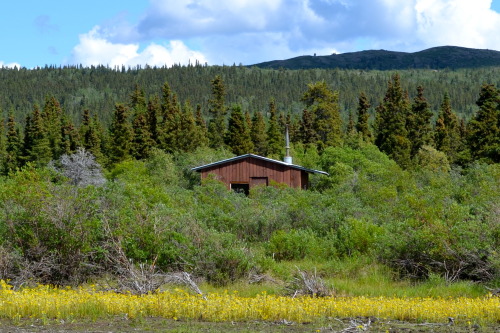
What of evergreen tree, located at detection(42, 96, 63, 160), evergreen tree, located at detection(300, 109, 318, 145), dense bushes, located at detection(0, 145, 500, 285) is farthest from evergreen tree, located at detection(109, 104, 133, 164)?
dense bushes, located at detection(0, 145, 500, 285)

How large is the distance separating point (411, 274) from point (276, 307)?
6.55m

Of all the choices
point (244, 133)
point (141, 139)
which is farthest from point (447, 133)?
point (141, 139)

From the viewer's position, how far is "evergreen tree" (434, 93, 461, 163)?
72.2 m

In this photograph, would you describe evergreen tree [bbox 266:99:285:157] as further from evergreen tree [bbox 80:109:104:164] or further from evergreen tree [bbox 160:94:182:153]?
evergreen tree [bbox 80:109:104:164]

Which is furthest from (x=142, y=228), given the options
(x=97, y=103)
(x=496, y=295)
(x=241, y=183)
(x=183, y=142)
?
(x=97, y=103)

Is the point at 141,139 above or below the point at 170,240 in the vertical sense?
above

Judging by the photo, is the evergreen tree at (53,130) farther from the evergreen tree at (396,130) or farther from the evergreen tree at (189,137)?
the evergreen tree at (396,130)

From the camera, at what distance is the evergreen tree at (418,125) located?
66250 mm

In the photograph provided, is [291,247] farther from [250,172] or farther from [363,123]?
[363,123]

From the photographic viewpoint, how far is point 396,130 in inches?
2571

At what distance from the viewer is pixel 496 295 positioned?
46.8 feet

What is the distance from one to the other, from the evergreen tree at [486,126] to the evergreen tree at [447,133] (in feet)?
58.0

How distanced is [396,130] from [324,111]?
773cm

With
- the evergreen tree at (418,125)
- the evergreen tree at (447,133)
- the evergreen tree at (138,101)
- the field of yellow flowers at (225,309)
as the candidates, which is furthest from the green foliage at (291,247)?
the evergreen tree at (138,101)
